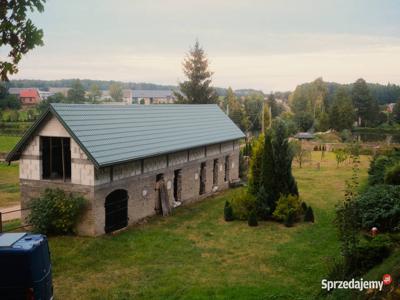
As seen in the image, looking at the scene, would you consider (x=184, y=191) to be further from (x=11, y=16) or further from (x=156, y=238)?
(x=11, y=16)

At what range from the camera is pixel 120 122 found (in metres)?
21.3

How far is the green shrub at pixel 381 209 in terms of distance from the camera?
53.7 feet

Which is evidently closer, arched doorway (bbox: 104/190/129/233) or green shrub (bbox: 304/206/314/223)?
arched doorway (bbox: 104/190/129/233)

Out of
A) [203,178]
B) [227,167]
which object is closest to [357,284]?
[203,178]

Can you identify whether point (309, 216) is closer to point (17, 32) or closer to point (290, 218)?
point (290, 218)

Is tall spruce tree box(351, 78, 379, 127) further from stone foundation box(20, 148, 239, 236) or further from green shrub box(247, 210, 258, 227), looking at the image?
green shrub box(247, 210, 258, 227)

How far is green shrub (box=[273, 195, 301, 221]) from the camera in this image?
803 inches

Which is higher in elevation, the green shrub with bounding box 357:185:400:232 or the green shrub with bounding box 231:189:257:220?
the green shrub with bounding box 357:185:400:232

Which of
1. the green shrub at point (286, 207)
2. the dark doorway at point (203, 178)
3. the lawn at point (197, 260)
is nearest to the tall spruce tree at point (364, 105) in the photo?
the dark doorway at point (203, 178)

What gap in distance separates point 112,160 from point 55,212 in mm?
3104

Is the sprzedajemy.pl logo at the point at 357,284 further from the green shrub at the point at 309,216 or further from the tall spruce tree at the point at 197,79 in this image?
the tall spruce tree at the point at 197,79

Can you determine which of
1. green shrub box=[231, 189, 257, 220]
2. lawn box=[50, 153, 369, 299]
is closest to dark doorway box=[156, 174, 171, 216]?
lawn box=[50, 153, 369, 299]

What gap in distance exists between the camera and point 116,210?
18.9 metres

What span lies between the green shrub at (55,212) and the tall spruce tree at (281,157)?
959 centimetres
